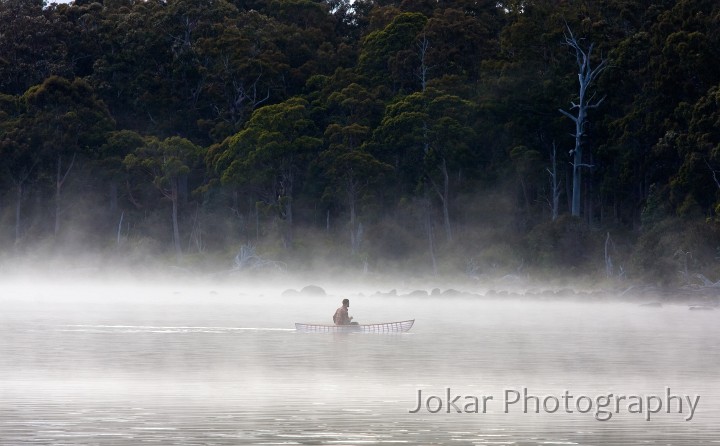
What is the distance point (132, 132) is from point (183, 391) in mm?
58531

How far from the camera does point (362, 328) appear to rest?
35125mm

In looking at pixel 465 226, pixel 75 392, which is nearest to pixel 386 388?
pixel 75 392

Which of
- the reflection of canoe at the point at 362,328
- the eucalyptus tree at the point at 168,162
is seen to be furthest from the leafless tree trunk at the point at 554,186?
the reflection of canoe at the point at 362,328

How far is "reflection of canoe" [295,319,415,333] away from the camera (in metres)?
34.8

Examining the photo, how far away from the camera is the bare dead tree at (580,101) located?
67.2m

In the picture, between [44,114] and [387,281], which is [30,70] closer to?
[44,114]

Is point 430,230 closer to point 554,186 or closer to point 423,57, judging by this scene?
point 554,186

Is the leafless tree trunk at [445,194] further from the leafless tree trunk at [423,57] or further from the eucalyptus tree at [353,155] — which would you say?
the leafless tree trunk at [423,57]

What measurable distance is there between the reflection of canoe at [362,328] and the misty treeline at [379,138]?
2632 cm

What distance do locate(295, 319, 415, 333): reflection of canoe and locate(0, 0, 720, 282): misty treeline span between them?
2632 cm

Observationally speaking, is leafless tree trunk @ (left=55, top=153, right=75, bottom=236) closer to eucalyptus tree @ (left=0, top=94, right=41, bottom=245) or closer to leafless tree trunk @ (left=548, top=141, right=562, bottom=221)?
eucalyptus tree @ (left=0, top=94, right=41, bottom=245)

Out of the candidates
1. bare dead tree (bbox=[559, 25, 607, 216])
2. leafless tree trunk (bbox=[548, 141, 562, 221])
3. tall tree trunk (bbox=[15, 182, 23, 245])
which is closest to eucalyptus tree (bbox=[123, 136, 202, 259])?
tall tree trunk (bbox=[15, 182, 23, 245])

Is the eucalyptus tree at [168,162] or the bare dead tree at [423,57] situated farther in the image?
the bare dead tree at [423,57]

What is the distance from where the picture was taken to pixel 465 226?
238 ft
